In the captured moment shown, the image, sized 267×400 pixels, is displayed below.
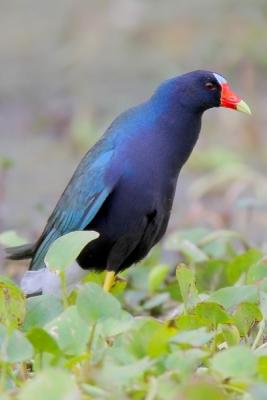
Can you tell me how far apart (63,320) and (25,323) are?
29cm

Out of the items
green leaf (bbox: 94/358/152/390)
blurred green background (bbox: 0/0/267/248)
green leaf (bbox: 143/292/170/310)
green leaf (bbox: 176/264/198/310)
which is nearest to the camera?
green leaf (bbox: 94/358/152/390)

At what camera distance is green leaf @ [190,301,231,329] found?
3.40 m

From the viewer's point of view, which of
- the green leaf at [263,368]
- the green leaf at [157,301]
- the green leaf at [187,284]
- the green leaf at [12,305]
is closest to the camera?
the green leaf at [263,368]

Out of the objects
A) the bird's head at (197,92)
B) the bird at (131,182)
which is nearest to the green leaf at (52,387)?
the bird at (131,182)

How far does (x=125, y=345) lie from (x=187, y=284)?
0.49 meters

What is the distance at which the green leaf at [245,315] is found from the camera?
11.6 feet

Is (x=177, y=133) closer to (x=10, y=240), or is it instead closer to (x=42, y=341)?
(x=10, y=240)

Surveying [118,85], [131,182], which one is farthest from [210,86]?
[118,85]

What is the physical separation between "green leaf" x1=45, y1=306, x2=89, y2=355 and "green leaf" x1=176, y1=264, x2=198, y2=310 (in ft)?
1.26

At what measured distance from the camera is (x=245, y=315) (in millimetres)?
3533

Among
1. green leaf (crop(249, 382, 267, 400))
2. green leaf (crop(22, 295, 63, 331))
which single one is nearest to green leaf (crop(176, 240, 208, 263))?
green leaf (crop(22, 295, 63, 331))

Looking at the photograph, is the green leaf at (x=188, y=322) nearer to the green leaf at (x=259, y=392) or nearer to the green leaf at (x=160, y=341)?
the green leaf at (x=160, y=341)

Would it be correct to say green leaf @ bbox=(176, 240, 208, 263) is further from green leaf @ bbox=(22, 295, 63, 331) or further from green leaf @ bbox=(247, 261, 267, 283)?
green leaf @ bbox=(22, 295, 63, 331)

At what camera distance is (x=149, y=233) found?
429 centimetres
